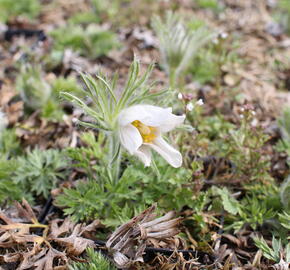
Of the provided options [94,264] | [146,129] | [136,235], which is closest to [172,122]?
[146,129]

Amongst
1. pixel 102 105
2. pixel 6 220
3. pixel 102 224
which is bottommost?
pixel 102 224

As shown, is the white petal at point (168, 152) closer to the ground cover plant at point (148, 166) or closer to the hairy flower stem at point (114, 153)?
the ground cover plant at point (148, 166)

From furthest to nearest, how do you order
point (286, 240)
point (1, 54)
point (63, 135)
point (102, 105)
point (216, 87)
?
point (1, 54) → point (216, 87) → point (63, 135) → point (286, 240) → point (102, 105)

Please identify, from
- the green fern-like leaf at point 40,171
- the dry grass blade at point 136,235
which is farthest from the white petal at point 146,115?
the green fern-like leaf at point 40,171

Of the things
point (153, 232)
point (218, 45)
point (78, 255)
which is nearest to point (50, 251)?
point (78, 255)

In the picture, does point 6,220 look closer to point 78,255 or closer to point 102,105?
point 78,255

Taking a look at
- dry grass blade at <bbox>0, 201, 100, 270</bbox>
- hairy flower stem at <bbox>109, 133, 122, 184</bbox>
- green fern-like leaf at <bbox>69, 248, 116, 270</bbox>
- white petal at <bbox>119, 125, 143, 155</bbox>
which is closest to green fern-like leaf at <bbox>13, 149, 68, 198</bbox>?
dry grass blade at <bbox>0, 201, 100, 270</bbox>

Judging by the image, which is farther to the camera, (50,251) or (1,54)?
(1,54)
